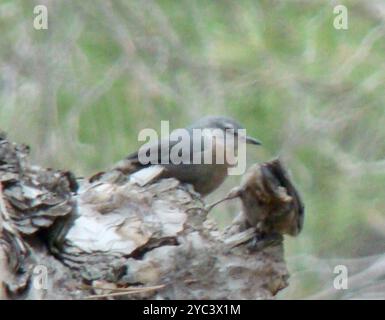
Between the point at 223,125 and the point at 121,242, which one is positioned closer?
the point at 121,242

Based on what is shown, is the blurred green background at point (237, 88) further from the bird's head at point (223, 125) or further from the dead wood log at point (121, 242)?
the dead wood log at point (121, 242)

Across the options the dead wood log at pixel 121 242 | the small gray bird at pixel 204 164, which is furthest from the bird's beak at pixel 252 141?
the dead wood log at pixel 121 242

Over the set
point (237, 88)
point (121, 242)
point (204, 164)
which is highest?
point (237, 88)

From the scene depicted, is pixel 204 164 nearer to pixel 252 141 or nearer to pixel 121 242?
pixel 252 141

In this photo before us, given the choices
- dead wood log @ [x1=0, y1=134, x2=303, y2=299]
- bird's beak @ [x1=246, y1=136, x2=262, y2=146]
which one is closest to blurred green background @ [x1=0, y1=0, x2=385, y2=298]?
bird's beak @ [x1=246, y1=136, x2=262, y2=146]

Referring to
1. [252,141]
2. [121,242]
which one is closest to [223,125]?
[252,141]

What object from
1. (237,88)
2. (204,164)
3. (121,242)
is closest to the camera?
(121,242)
